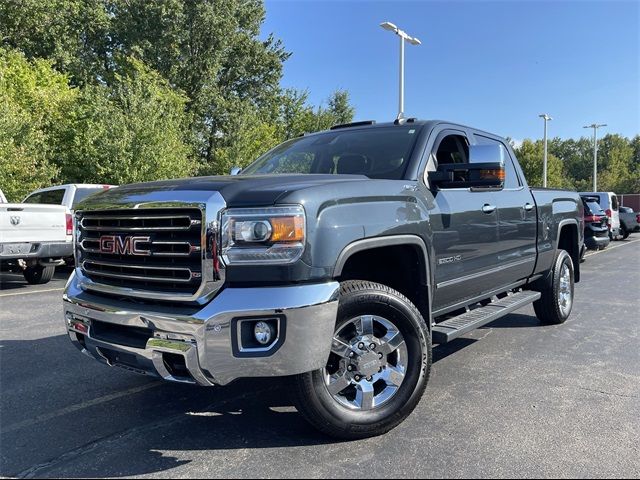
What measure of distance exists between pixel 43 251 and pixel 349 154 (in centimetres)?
700

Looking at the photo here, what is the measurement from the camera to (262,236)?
108 inches

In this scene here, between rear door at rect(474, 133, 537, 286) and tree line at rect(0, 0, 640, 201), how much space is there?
13.9m

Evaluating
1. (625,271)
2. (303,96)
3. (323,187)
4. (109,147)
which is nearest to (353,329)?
(323,187)

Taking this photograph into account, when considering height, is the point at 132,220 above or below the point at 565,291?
above

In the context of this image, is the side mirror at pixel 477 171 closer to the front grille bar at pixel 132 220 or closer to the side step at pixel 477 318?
the side step at pixel 477 318

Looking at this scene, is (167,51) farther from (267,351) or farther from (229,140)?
(267,351)

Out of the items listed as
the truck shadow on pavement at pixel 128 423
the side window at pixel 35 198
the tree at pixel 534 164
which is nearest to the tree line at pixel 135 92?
the side window at pixel 35 198

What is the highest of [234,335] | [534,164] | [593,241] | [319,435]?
[534,164]

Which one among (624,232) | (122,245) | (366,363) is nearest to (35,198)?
(122,245)

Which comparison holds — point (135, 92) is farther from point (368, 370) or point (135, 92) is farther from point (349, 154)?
point (368, 370)

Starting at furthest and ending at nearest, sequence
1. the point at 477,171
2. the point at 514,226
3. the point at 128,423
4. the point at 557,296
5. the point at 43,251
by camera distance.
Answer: the point at 43,251 → the point at 557,296 → the point at 514,226 → the point at 477,171 → the point at 128,423

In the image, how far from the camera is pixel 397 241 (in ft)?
10.7

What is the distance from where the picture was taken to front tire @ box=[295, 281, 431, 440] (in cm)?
295

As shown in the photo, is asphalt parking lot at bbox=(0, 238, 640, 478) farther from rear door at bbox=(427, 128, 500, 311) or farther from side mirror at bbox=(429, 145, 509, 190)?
side mirror at bbox=(429, 145, 509, 190)
